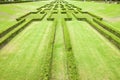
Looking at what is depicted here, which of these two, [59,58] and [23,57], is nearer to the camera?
[59,58]

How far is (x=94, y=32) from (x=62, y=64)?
29.8ft

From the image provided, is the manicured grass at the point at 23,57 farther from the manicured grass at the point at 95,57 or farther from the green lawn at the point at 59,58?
the manicured grass at the point at 95,57

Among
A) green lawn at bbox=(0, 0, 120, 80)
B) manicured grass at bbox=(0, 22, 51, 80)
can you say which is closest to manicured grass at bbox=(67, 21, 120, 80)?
green lawn at bbox=(0, 0, 120, 80)

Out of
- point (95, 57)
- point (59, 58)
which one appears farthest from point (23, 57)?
point (95, 57)

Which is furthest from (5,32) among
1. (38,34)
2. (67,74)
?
(67,74)

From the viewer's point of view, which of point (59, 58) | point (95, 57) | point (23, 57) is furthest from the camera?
point (23, 57)

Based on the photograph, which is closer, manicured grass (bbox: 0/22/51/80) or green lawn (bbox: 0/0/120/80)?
green lawn (bbox: 0/0/120/80)

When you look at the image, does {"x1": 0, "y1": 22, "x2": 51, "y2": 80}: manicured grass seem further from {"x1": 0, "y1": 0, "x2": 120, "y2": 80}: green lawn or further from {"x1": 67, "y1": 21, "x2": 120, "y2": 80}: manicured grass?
{"x1": 67, "y1": 21, "x2": 120, "y2": 80}: manicured grass

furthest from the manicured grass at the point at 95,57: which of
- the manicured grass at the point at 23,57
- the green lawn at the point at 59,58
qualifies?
the manicured grass at the point at 23,57

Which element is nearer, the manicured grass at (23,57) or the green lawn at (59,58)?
the green lawn at (59,58)

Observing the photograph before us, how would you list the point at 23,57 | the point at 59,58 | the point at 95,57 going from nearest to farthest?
the point at 59,58, the point at 95,57, the point at 23,57

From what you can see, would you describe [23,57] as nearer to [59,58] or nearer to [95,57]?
[59,58]

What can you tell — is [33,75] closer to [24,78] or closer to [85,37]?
[24,78]

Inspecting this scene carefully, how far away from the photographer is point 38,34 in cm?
1808
